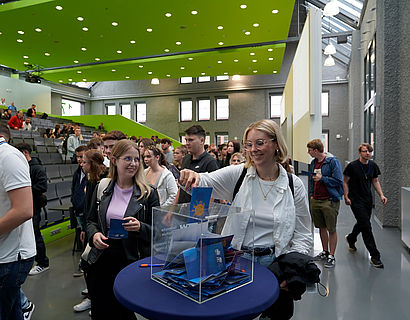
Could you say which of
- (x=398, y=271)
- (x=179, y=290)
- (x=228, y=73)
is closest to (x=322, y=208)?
(x=398, y=271)

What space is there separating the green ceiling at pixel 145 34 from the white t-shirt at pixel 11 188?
769 cm

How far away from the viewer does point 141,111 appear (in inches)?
825

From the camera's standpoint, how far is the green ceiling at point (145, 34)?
333 inches

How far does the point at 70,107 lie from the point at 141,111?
522cm

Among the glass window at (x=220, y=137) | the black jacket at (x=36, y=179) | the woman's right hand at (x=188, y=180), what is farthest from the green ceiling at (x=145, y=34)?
the woman's right hand at (x=188, y=180)

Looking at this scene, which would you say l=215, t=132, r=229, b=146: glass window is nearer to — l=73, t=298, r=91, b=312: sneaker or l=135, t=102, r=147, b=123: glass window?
l=135, t=102, r=147, b=123: glass window

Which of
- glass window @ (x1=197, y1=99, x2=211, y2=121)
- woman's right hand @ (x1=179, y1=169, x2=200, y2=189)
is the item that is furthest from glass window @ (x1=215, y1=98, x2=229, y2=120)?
woman's right hand @ (x1=179, y1=169, x2=200, y2=189)

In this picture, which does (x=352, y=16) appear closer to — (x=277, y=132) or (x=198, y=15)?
(x=198, y=15)

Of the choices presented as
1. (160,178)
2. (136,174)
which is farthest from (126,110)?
(136,174)

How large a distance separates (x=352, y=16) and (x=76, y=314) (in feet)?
42.8

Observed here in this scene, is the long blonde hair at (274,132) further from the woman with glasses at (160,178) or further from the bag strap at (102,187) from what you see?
the woman with glasses at (160,178)

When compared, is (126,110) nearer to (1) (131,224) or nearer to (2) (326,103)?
(2) (326,103)

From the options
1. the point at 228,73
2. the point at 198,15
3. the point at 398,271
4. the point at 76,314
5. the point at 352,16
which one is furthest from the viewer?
the point at 228,73

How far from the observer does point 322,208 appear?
3992 mm
